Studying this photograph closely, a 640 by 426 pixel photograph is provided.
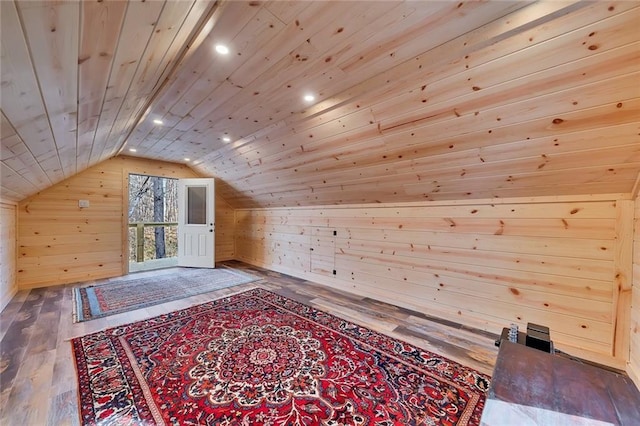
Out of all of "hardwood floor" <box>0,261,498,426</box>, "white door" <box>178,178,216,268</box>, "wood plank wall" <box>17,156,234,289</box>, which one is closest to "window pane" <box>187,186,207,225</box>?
"white door" <box>178,178,216,268</box>

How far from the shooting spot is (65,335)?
2.33 metres

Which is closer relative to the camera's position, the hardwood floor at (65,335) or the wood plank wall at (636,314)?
the hardwood floor at (65,335)

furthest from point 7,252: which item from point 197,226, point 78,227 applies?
point 197,226

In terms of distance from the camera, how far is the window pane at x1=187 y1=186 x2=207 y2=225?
17.6 ft

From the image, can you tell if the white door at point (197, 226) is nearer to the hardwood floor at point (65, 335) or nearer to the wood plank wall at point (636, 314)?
the hardwood floor at point (65, 335)

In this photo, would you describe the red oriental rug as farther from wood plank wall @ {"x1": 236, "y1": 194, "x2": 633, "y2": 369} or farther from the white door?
the white door

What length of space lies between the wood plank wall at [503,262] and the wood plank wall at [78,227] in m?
3.90

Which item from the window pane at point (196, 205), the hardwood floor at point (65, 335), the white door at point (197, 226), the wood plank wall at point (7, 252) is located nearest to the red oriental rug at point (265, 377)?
the hardwood floor at point (65, 335)

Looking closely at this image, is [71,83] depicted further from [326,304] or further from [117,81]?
[326,304]

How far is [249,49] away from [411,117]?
1353mm

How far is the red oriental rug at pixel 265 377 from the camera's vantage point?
1448mm

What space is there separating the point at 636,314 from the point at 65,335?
4.60 meters

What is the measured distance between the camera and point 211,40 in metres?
1.59

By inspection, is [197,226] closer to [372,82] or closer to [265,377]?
[265,377]
